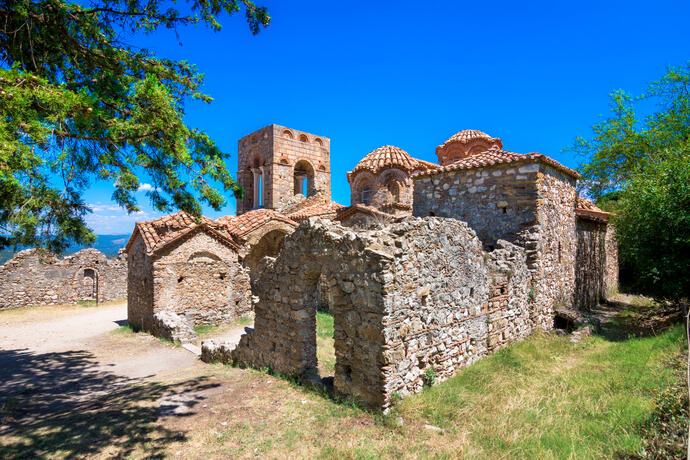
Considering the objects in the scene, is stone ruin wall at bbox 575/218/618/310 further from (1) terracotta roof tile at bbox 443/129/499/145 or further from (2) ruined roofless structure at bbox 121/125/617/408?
(1) terracotta roof tile at bbox 443/129/499/145

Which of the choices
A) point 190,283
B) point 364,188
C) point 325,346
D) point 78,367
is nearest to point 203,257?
point 190,283

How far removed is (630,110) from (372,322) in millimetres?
18638

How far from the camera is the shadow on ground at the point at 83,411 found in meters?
4.45

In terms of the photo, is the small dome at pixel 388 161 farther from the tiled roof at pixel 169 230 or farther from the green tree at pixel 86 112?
the green tree at pixel 86 112

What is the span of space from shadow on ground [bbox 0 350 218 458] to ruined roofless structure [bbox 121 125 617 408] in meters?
1.83

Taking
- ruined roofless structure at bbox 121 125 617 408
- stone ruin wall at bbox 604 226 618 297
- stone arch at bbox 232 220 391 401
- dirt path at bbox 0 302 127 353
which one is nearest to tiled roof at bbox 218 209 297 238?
ruined roofless structure at bbox 121 125 617 408

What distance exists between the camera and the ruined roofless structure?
5207 millimetres

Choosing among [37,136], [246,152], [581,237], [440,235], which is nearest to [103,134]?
[37,136]

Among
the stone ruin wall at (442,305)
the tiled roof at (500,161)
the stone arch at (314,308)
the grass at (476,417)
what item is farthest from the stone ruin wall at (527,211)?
the stone arch at (314,308)

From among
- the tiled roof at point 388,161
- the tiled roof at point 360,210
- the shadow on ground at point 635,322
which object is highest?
the tiled roof at point 388,161

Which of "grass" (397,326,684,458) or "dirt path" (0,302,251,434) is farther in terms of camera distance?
"dirt path" (0,302,251,434)

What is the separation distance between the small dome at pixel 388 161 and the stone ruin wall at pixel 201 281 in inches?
330

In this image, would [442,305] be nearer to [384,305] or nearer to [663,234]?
[384,305]

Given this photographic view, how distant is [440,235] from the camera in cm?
600
